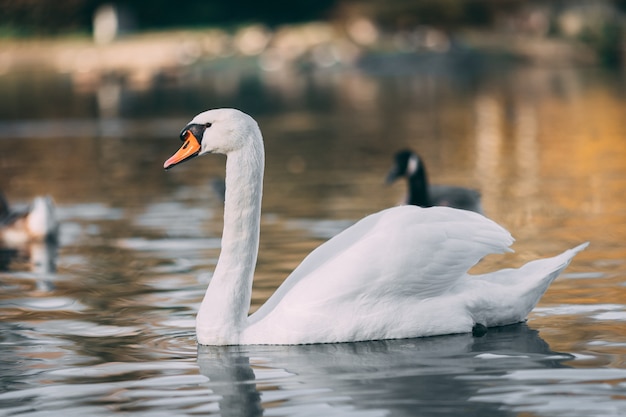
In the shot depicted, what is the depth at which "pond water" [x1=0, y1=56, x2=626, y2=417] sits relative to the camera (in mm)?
7145

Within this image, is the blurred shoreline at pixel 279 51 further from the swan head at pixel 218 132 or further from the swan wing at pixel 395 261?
the swan head at pixel 218 132

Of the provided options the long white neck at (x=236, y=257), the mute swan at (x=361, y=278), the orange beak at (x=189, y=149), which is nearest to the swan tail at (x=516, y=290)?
the mute swan at (x=361, y=278)

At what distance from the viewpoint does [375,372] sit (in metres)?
7.52

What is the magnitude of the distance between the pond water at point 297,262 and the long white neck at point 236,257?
153 millimetres

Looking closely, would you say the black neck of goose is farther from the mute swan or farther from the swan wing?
the swan wing

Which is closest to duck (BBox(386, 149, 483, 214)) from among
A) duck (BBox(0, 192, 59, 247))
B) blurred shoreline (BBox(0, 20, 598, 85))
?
duck (BBox(0, 192, 59, 247))

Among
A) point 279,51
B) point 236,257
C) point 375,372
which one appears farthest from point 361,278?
point 279,51

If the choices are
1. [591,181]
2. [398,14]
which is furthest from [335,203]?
[398,14]

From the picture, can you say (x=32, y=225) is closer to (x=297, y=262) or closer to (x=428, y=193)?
(x=297, y=262)

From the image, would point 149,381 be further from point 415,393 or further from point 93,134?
point 93,134

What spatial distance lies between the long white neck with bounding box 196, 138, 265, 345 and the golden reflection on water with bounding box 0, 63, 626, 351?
4.61 feet

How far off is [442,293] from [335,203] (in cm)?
722

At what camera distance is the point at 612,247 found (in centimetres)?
1180

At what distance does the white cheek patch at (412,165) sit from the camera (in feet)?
46.8
